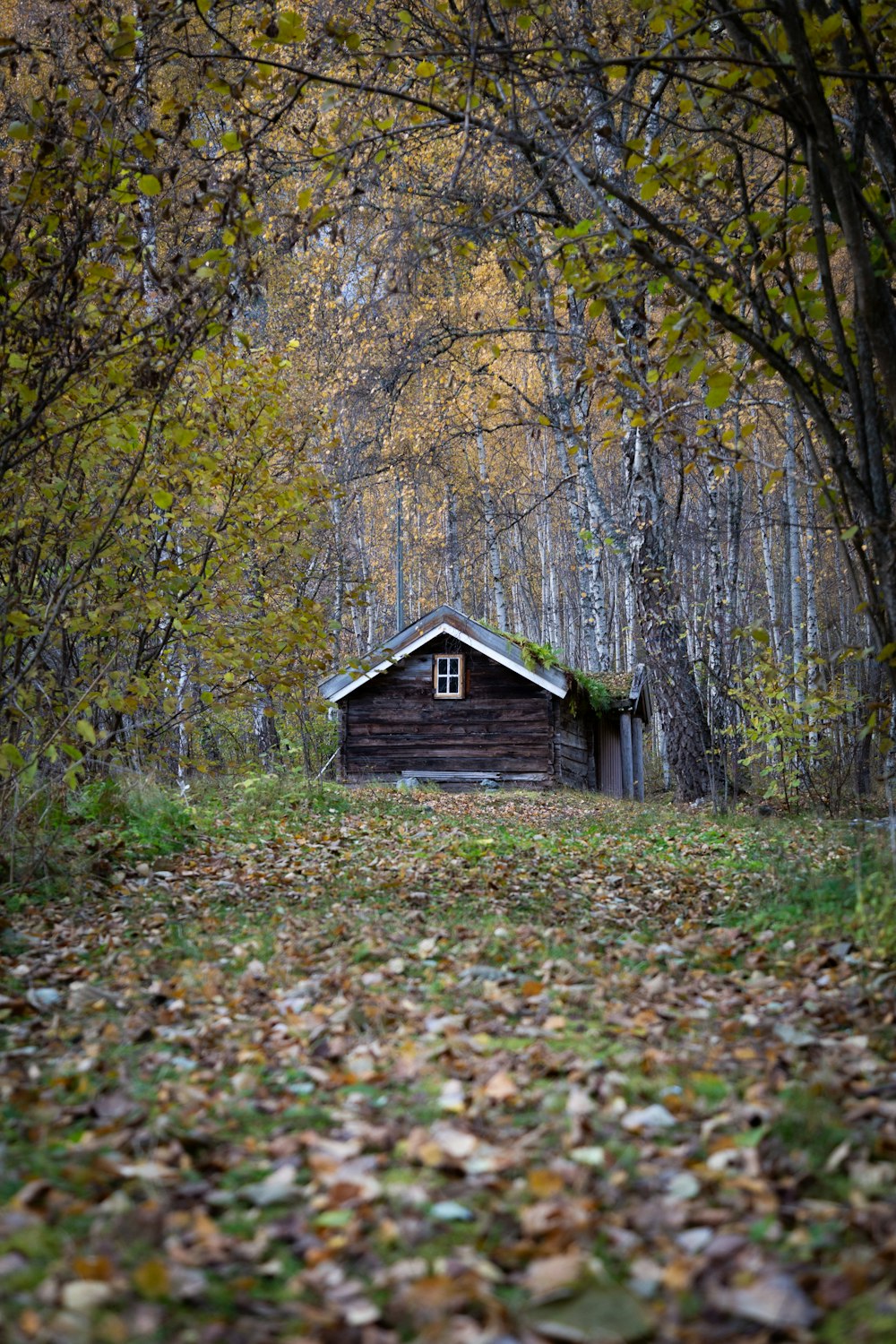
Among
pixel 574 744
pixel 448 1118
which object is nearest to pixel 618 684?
pixel 574 744

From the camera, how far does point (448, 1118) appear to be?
2.76 m

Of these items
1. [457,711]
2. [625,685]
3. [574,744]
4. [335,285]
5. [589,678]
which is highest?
[335,285]

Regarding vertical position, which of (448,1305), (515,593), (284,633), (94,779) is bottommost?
(448,1305)

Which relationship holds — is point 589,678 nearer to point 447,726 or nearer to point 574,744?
point 574,744

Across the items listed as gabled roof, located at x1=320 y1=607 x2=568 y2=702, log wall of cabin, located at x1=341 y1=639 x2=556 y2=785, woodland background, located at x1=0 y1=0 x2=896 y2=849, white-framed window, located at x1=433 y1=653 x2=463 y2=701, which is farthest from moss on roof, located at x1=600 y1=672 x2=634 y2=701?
woodland background, located at x1=0 y1=0 x2=896 y2=849

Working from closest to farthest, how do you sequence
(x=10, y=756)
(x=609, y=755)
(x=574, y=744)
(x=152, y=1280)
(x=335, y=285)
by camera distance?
(x=152, y=1280)
(x=10, y=756)
(x=335, y=285)
(x=574, y=744)
(x=609, y=755)

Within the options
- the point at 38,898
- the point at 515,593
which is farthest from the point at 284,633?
the point at 515,593

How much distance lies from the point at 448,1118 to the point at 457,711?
1494 centimetres

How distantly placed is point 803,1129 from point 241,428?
6765 millimetres

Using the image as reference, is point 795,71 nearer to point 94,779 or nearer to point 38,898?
point 38,898

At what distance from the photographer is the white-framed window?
17.6m

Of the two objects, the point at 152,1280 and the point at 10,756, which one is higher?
the point at 10,756

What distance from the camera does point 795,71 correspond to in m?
3.89

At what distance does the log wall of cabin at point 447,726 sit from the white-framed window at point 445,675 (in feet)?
0.35
